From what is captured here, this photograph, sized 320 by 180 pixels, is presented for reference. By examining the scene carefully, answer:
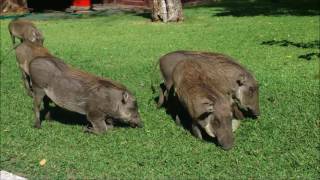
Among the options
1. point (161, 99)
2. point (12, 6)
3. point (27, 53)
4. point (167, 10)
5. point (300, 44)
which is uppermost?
point (27, 53)

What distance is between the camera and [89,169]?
5.51m

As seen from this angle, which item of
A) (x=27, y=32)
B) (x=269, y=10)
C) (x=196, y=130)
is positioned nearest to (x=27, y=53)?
(x=27, y=32)

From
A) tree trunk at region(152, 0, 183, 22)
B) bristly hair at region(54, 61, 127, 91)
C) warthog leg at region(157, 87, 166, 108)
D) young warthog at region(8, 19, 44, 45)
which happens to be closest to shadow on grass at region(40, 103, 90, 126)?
bristly hair at region(54, 61, 127, 91)

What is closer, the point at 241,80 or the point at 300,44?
the point at 241,80

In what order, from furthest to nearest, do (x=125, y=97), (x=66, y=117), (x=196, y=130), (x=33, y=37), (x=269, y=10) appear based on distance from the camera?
1. (x=269, y=10)
2. (x=33, y=37)
3. (x=66, y=117)
4. (x=125, y=97)
5. (x=196, y=130)

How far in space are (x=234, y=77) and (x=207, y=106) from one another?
30.9 inches

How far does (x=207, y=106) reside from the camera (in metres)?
5.85

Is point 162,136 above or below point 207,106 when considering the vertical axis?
below

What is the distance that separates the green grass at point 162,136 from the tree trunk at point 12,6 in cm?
1032

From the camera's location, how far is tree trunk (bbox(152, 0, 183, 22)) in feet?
53.6

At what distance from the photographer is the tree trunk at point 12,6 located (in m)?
21.8

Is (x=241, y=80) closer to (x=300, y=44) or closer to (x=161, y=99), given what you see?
(x=161, y=99)

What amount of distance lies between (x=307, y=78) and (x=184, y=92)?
302 cm

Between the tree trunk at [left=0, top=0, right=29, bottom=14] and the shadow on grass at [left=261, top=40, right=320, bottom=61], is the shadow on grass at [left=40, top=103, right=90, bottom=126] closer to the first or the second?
the shadow on grass at [left=261, top=40, right=320, bottom=61]
